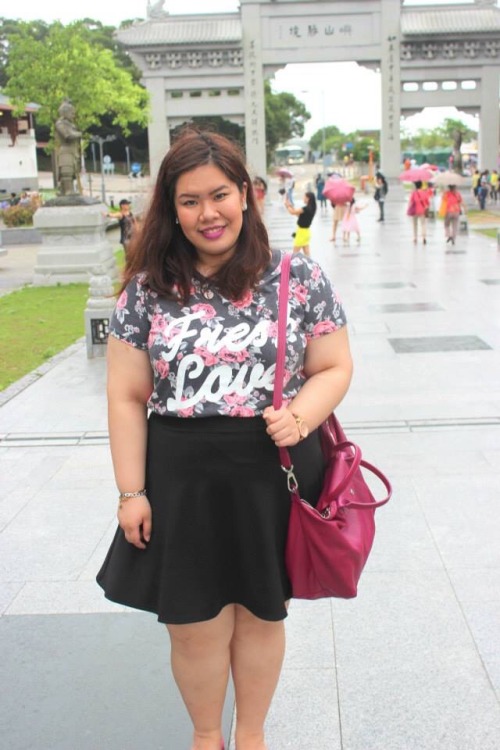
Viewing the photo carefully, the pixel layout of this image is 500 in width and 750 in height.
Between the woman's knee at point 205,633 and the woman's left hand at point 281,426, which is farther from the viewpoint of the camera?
the woman's knee at point 205,633

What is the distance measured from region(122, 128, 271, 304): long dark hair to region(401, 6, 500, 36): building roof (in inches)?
1554

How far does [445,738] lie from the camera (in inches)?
109

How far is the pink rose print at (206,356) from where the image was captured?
2301 millimetres

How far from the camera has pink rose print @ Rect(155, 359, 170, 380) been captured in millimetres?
2338

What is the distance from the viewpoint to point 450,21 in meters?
39.3

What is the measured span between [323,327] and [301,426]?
298 millimetres

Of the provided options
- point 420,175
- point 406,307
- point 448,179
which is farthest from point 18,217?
point 406,307

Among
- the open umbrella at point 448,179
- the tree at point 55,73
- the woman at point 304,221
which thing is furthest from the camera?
the tree at point 55,73

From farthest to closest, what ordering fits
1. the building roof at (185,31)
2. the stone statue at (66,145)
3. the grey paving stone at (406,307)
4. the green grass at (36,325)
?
the building roof at (185,31), the stone statue at (66,145), the grey paving stone at (406,307), the green grass at (36,325)

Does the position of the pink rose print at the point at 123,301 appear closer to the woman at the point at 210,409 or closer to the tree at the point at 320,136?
the woman at the point at 210,409

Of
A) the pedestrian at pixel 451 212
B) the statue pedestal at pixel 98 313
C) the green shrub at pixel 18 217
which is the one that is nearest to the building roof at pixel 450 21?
the green shrub at pixel 18 217

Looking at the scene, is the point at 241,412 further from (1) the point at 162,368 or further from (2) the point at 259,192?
(2) the point at 259,192

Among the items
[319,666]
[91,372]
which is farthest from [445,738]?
[91,372]

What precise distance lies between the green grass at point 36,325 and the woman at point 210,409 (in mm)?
5961
